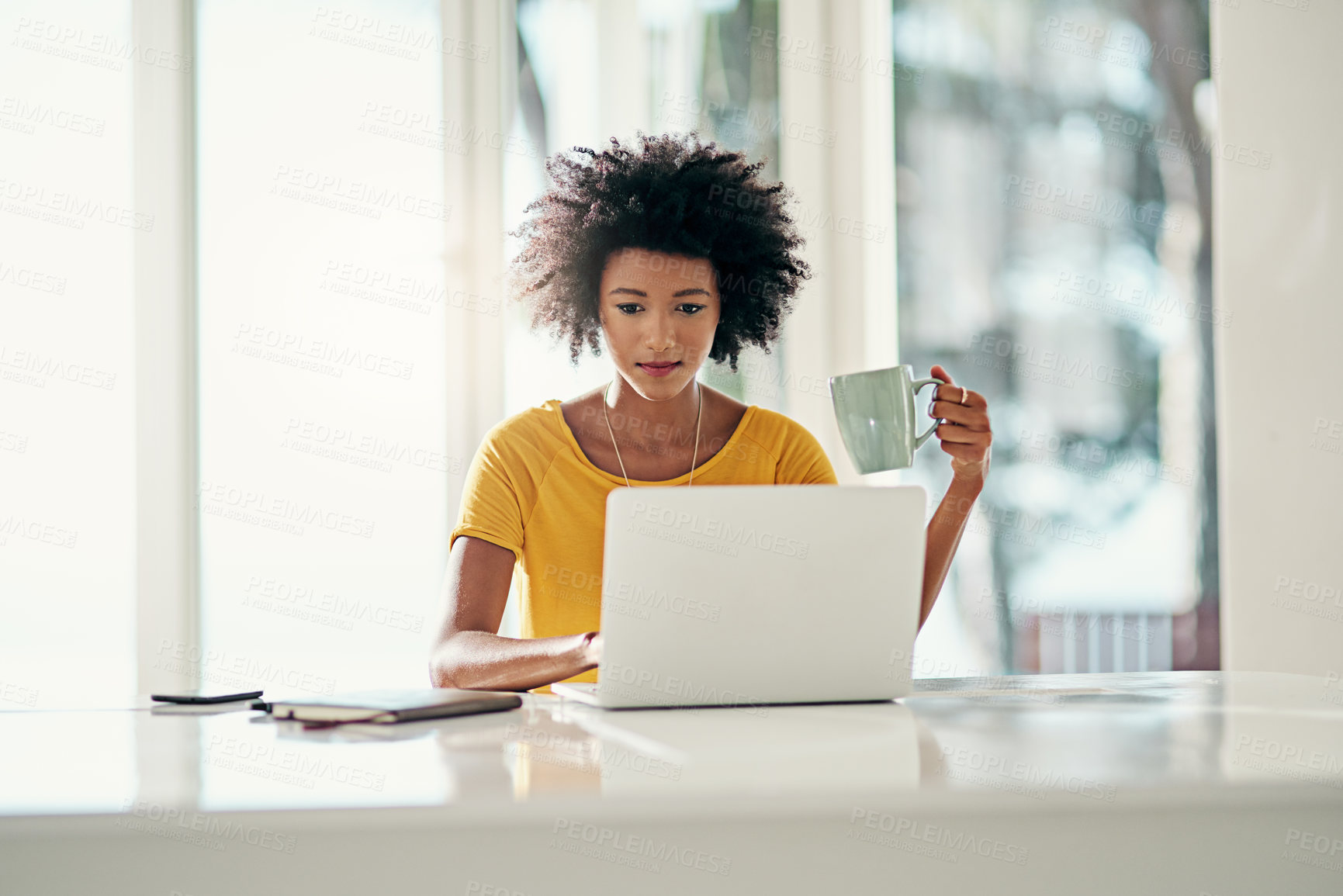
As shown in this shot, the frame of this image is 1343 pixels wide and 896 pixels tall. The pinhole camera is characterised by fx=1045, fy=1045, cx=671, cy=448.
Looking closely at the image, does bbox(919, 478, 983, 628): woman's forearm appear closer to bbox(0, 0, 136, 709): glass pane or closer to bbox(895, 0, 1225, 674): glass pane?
bbox(895, 0, 1225, 674): glass pane

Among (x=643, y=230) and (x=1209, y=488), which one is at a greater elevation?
(x=643, y=230)

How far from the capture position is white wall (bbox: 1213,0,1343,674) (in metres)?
1.98

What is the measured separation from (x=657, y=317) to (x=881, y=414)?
1.69 feet

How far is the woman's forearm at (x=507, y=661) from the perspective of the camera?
1.10 meters

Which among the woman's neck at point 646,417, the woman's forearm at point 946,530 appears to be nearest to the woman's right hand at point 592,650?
the woman's forearm at point 946,530

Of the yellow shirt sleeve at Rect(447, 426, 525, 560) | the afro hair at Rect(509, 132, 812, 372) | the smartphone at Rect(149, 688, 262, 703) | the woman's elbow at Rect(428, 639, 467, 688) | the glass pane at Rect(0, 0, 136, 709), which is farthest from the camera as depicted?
the glass pane at Rect(0, 0, 136, 709)

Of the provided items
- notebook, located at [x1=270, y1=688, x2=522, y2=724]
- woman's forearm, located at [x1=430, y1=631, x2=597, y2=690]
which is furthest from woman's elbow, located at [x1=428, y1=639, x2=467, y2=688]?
notebook, located at [x1=270, y1=688, x2=522, y2=724]

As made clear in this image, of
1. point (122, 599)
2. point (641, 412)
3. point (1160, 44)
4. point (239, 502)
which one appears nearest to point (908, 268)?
point (1160, 44)

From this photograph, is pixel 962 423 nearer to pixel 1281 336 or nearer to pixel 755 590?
pixel 755 590

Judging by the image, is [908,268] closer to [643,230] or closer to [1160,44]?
[1160,44]

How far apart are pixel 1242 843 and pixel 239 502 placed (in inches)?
94.0

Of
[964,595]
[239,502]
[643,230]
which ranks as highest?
[643,230]

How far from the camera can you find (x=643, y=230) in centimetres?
162

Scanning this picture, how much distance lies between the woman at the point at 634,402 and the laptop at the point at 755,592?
1.62ft
